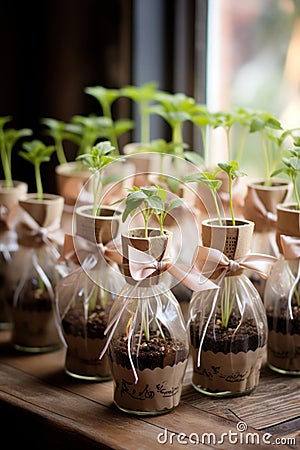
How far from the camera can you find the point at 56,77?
2.03 m

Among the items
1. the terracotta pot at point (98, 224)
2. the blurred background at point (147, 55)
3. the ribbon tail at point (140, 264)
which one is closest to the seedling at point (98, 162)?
the terracotta pot at point (98, 224)

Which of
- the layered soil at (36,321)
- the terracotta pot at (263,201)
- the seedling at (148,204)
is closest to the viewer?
the seedling at (148,204)

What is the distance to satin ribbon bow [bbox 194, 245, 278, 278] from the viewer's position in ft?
3.57

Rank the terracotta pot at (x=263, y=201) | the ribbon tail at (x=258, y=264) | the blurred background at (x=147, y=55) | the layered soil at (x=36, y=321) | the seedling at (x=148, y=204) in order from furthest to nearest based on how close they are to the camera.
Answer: the blurred background at (x=147, y=55) < the layered soil at (x=36, y=321) < the terracotta pot at (x=263, y=201) < the ribbon tail at (x=258, y=264) < the seedling at (x=148, y=204)

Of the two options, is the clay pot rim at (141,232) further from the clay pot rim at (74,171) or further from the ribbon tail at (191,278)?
the clay pot rim at (74,171)

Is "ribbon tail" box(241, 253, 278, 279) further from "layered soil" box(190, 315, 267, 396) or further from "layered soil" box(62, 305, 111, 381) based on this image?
"layered soil" box(62, 305, 111, 381)

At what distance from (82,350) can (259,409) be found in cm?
28

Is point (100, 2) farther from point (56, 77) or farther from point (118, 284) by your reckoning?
point (118, 284)

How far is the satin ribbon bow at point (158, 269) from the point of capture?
41.4 inches

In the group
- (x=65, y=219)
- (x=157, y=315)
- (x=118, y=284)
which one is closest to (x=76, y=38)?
(x=65, y=219)

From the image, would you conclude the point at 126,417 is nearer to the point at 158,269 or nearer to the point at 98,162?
the point at 158,269

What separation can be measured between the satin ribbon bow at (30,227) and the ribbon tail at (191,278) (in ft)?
1.01

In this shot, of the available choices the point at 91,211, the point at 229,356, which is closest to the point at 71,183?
the point at 91,211

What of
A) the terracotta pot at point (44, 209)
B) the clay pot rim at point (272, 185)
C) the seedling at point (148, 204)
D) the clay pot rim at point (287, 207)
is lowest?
the terracotta pot at point (44, 209)
